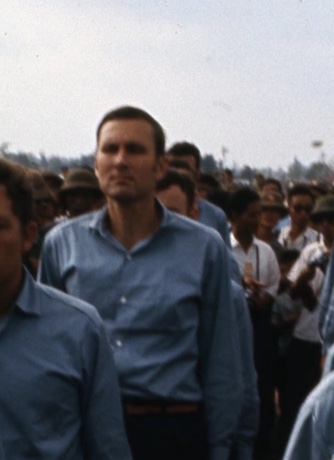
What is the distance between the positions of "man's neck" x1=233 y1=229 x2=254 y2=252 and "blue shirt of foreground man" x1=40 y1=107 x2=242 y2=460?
391 centimetres

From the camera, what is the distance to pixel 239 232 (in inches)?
351

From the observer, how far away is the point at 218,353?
16.0 ft

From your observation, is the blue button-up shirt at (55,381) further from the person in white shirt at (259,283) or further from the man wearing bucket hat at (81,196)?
the person in white shirt at (259,283)

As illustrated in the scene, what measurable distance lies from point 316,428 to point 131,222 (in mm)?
2511

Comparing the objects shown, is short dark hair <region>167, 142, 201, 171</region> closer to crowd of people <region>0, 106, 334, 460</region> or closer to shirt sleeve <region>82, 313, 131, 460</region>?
crowd of people <region>0, 106, 334, 460</region>

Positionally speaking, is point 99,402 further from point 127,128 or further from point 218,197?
point 218,197

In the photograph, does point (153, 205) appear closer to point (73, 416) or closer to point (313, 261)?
point (73, 416)

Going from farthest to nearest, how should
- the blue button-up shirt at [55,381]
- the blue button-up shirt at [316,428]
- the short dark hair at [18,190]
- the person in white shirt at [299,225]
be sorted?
the person in white shirt at [299,225]
the short dark hair at [18,190]
the blue button-up shirt at [55,381]
the blue button-up shirt at [316,428]

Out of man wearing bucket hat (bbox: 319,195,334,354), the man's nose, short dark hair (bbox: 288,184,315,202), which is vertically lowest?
short dark hair (bbox: 288,184,315,202)

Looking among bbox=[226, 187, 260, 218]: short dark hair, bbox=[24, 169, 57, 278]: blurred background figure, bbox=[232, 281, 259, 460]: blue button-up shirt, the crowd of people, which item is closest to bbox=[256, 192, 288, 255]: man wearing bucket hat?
bbox=[226, 187, 260, 218]: short dark hair

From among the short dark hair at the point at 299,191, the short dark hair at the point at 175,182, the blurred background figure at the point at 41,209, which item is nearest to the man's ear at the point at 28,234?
the short dark hair at the point at 175,182

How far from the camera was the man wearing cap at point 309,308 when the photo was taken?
873 centimetres

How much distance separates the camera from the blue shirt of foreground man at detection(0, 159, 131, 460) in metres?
3.18

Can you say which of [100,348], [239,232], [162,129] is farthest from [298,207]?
[100,348]
